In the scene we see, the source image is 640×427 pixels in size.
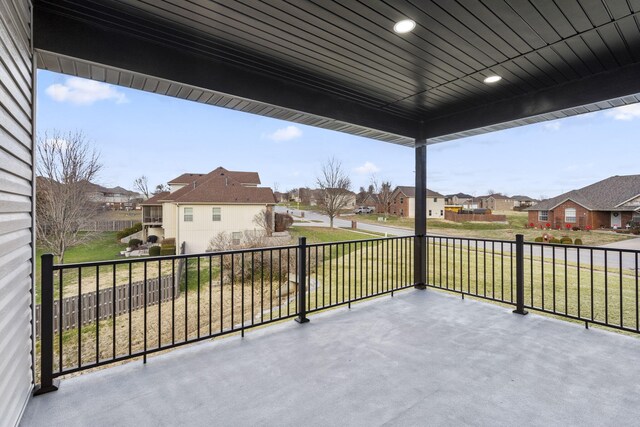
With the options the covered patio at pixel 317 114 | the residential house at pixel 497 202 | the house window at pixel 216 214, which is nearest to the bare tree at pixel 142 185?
the covered patio at pixel 317 114

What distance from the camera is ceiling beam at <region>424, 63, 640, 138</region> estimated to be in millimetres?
2645

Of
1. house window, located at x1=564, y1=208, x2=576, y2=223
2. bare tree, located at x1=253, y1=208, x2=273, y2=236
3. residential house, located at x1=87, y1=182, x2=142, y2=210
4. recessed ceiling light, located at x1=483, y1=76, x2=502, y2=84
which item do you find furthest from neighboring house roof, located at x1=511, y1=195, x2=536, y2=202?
residential house, located at x1=87, y1=182, x2=142, y2=210

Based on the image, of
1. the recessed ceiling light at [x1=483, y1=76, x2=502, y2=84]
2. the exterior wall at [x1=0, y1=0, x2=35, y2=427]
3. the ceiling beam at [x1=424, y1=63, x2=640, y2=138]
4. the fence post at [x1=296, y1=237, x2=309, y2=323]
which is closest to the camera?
the exterior wall at [x1=0, y1=0, x2=35, y2=427]

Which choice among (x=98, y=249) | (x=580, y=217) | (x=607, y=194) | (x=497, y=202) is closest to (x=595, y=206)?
(x=607, y=194)

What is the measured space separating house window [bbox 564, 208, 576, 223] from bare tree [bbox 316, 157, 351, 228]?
5980 mm

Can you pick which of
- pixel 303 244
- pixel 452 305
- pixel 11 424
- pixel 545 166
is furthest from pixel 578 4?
pixel 545 166

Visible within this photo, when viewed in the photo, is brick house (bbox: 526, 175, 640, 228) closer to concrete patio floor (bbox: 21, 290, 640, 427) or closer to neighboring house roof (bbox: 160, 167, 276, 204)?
concrete patio floor (bbox: 21, 290, 640, 427)

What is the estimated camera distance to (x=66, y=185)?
549 cm

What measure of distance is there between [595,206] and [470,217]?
418 cm

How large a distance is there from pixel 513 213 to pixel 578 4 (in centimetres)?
900

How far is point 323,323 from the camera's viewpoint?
121 inches

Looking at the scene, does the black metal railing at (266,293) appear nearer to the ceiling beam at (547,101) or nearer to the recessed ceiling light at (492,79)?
the ceiling beam at (547,101)

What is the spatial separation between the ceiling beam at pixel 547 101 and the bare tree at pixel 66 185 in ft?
19.9

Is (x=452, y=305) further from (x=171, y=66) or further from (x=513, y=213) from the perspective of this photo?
(x=513, y=213)
